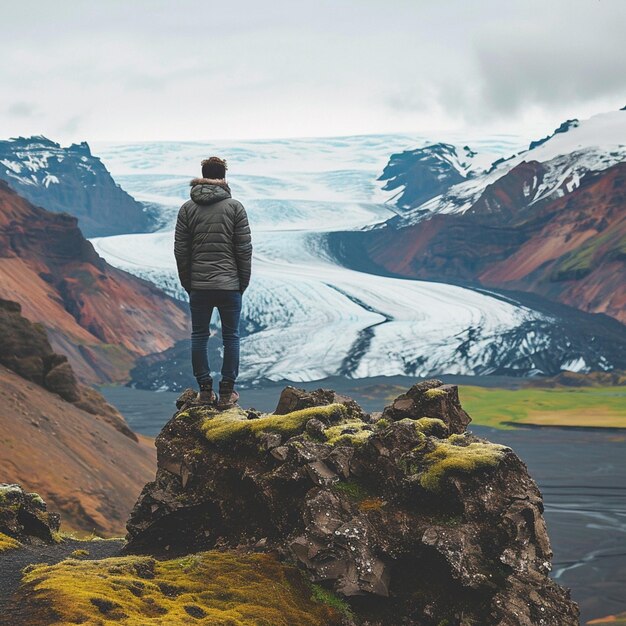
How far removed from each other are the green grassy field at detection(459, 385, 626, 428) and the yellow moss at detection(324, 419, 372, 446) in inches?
3827

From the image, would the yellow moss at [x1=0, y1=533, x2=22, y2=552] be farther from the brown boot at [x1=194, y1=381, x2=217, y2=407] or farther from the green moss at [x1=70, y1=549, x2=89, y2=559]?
the brown boot at [x1=194, y1=381, x2=217, y2=407]

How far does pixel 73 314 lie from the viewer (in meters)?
146

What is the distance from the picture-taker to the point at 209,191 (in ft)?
48.6

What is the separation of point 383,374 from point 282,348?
13.9 meters

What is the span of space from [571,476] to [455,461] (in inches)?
3007

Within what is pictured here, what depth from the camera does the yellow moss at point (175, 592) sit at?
10969 mm

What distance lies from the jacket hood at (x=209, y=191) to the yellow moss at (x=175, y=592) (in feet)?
15.8

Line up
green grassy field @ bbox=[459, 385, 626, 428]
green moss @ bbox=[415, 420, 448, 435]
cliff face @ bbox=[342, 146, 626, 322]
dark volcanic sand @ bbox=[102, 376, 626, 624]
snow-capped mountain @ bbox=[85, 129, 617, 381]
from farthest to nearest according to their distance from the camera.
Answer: cliff face @ bbox=[342, 146, 626, 322], snow-capped mountain @ bbox=[85, 129, 617, 381], green grassy field @ bbox=[459, 385, 626, 428], dark volcanic sand @ bbox=[102, 376, 626, 624], green moss @ bbox=[415, 420, 448, 435]

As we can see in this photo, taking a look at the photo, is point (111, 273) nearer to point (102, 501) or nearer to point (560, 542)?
point (560, 542)

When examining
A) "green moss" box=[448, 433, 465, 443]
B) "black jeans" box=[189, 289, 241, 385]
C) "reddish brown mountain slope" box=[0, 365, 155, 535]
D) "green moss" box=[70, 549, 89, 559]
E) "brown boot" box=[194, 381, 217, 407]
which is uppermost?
"black jeans" box=[189, 289, 241, 385]

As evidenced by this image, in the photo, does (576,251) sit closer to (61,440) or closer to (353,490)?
(61,440)

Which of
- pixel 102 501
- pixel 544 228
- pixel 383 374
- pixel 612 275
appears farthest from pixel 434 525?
pixel 544 228

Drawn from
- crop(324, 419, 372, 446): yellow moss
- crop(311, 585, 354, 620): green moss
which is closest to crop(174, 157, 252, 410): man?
crop(324, 419, 372, 446): yellow moss

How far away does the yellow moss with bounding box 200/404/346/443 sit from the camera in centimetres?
1447
